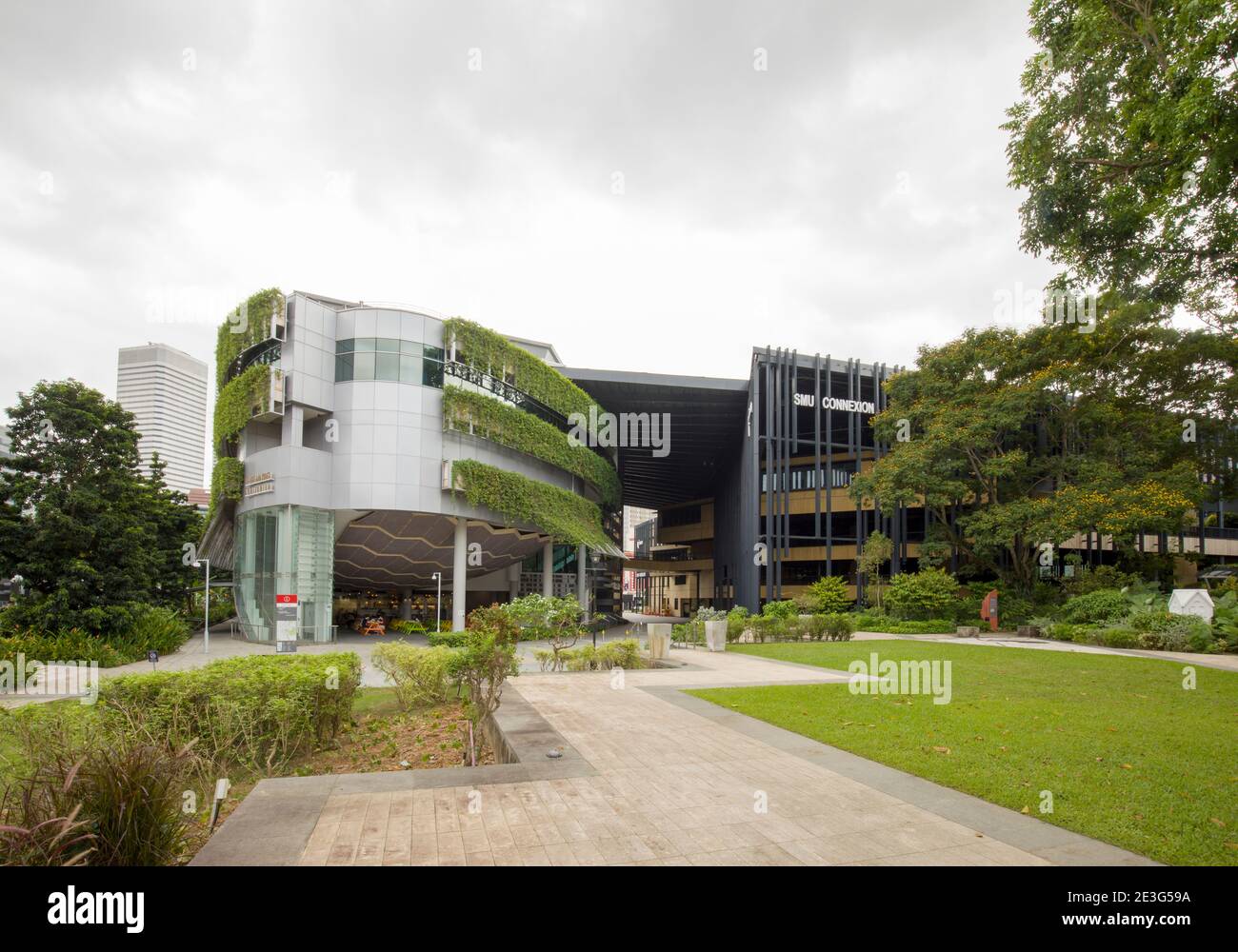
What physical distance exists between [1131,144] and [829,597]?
29.1 metres

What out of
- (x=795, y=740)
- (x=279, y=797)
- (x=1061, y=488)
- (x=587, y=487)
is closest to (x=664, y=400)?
(x=587, y=487)

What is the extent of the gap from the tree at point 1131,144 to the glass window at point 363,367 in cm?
2569

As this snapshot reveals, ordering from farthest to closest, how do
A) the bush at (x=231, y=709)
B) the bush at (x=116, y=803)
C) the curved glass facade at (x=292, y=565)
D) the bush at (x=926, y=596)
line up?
the bush at (x=926, y=596)
the curved glass facade at (x=292, y=565)
the bush at (x=231, y=709)
the bush at (x=116, y=803)

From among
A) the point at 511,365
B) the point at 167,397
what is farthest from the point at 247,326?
the point at 167,397

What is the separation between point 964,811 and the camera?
18.9ft

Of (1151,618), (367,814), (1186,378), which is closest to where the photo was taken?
(367,814)

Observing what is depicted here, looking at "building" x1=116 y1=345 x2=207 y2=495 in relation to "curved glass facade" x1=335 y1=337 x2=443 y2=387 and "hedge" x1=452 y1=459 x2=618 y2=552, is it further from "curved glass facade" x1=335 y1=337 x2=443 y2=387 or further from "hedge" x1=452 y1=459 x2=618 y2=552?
"curved glass facade" x1=335 y1=337 x2=443 y2=387

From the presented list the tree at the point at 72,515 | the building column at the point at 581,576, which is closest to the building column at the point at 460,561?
the building column at the point at 581,576

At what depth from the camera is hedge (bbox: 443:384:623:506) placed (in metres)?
31.9

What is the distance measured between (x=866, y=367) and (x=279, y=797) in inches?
1739

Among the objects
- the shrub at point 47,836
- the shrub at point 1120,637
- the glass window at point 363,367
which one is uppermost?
the glass window at point 363,367

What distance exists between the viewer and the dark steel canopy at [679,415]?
43.0 metres

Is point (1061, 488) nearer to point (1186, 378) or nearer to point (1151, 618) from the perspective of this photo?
point (1186, 378)

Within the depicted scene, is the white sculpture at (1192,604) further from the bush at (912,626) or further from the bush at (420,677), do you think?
the bush at (420,677)
